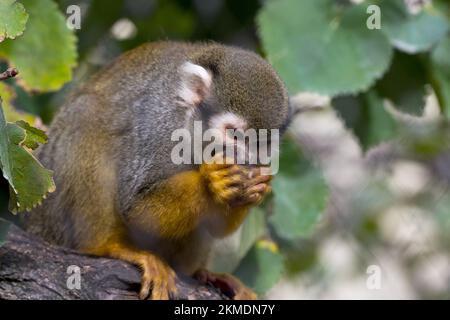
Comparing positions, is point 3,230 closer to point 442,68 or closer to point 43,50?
point 43,50

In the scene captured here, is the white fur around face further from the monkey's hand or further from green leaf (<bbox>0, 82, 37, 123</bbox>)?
green leaf (<bbox>0, 82, 37, 123</bbox>)

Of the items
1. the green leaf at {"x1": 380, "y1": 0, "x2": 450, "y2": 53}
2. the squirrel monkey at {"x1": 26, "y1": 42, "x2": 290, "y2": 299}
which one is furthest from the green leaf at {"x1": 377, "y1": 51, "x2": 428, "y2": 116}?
the squirrel monkey at {"x1": 26, "y1": 42, "x2": 290, "y2": 299}

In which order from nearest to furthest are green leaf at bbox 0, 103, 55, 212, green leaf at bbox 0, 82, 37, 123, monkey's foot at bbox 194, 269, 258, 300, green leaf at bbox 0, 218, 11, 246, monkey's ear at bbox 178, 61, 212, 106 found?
1. green leaf at bbox 0, 103, 55, 212
2. green leaf at bbox 0, 218, 11, 246
3. monkey's ear at bbox 178, 61, 212, 106
4. green leaf at bbox 0, 82, 37, 123
5. monkey's foot at bbox 194, 269, 258, 300

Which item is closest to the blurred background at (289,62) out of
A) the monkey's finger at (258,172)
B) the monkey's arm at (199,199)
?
the monkey's arm at (199,199)

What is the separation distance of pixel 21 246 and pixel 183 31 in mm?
1787

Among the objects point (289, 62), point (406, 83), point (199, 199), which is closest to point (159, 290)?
point (199, 199)

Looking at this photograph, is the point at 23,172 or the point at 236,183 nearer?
the point at 23,172

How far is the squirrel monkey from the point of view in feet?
9.16

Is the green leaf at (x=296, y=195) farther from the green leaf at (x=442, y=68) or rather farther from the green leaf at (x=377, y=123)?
the green leaf at (x=442, y=68)

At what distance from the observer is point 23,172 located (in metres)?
2.38

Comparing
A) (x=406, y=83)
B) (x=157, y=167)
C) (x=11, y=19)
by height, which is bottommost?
(x=157, y=167)

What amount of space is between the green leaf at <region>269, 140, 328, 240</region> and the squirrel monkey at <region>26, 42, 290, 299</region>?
41 cm

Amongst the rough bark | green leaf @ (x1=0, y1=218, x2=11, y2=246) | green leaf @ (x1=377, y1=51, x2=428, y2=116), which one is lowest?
the rough bark

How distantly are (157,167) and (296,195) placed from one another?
92 centimetres
